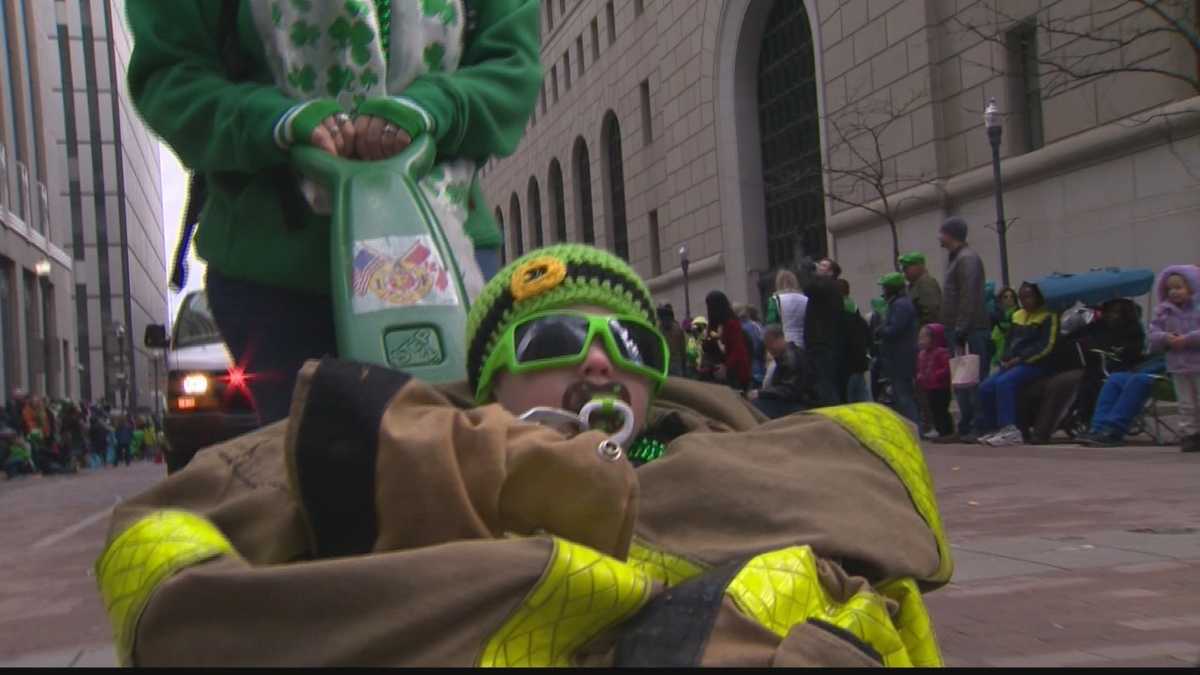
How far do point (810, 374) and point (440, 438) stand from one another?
7366 mm

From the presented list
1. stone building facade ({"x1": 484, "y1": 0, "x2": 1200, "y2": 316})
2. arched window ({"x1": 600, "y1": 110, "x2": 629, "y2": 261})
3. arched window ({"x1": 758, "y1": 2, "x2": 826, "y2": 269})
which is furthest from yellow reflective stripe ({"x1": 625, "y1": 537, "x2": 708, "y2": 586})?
arched window ({"x1": 600, "y1": 110, "x2": 629, "y2": 261})

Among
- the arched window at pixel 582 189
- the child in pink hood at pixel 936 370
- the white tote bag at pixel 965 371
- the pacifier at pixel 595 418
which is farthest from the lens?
the arched window at pixel 582 189

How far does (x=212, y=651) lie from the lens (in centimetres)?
142

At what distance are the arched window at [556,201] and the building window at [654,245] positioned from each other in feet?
40.6

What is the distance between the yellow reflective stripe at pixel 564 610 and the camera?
1.42m

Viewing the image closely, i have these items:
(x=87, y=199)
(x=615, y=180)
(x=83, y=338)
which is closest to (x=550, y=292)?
(x=615, y=180)

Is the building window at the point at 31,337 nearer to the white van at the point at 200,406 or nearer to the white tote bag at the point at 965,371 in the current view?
the white tote bag at the point at 965,371

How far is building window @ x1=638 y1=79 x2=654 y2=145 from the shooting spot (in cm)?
4000

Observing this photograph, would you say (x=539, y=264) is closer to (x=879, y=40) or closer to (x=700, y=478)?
(x=700, y=478)

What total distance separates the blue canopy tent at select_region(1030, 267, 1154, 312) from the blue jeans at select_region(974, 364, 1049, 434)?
67 cm

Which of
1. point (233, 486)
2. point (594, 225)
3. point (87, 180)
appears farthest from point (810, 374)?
point (87, 180)

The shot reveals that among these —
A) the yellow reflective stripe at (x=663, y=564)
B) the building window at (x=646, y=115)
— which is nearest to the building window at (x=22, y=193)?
the building window at (x=646, y=115)

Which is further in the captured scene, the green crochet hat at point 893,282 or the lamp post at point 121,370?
the lamp post at point 121,370

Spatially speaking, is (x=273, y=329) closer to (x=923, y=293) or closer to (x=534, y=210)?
(x=923, y=293)
